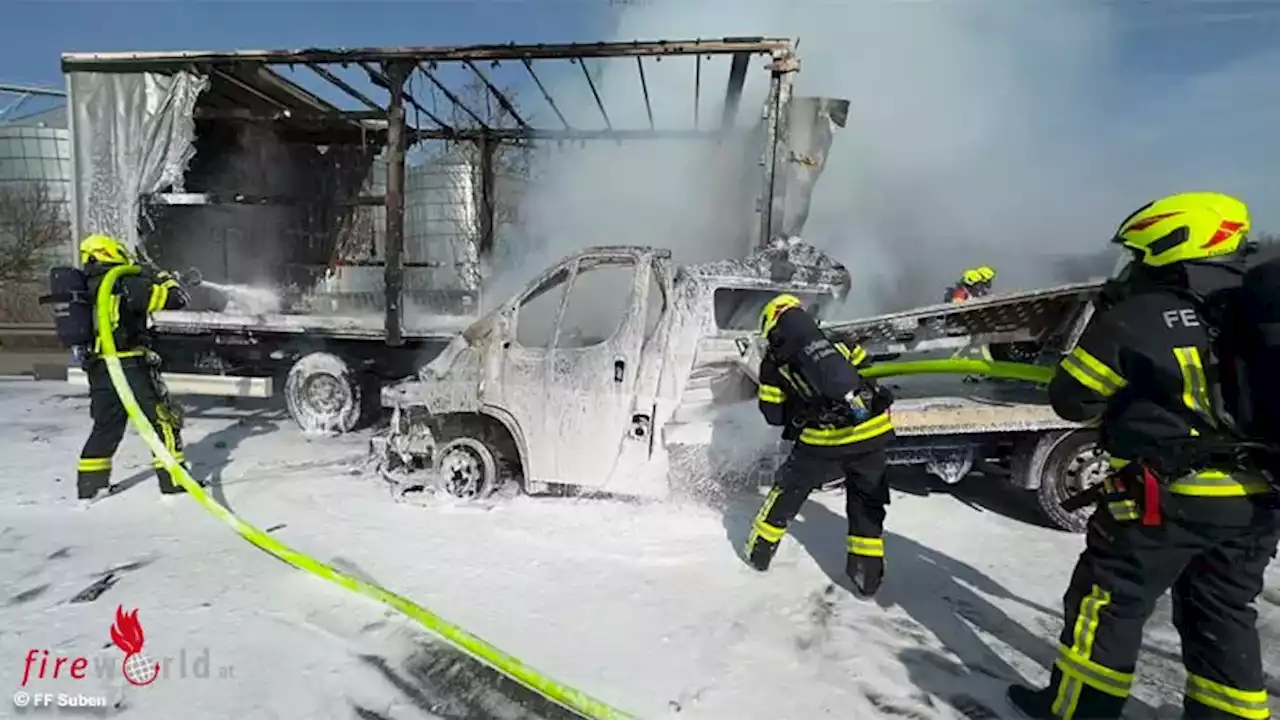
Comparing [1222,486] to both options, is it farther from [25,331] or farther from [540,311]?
[25,331]

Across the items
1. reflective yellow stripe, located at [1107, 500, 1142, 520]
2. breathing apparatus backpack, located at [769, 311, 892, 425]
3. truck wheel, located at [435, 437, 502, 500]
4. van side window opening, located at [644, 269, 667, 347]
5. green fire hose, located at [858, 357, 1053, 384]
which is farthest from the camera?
truck wheel, located at [435, 437, 502, 500]

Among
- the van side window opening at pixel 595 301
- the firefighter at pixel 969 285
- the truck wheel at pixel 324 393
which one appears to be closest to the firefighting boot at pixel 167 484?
the truck wheel at pixel 324 393

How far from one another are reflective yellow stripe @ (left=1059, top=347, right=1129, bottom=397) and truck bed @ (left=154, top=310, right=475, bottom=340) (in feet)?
17.9

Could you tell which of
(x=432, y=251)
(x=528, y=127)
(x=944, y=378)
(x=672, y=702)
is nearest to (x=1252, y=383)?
(x=672, y=702)

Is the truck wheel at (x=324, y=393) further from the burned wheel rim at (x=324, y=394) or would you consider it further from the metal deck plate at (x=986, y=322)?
the metal deck plate at (x=986, y=322)

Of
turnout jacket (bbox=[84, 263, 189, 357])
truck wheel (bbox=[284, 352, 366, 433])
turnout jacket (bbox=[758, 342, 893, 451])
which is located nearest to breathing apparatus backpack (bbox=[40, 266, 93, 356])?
turnout jacket (bbox=[84, 263, 189, 357])

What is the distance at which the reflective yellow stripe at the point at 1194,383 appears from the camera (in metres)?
2.14

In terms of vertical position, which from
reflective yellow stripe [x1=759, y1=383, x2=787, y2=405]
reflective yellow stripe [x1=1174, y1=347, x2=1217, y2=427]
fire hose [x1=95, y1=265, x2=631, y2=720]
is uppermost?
reflective yellow stripe [x1=1174, y1=347, x2=1217, y2=427]

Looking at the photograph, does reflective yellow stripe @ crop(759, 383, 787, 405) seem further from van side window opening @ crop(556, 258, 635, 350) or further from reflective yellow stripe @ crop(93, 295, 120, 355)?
reflective yellow stripe @ crop(93, 295, 120, 355)

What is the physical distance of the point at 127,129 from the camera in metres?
6.86

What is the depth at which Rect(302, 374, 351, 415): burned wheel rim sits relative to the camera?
701cm

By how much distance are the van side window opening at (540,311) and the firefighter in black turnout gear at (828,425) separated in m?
1.51

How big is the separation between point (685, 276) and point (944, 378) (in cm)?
247

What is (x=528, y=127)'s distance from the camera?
31.7 feet
